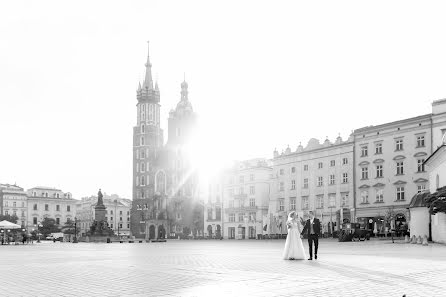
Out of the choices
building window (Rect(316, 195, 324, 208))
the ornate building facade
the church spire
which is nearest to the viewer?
the ornate building facade

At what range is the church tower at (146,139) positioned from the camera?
13425 cm

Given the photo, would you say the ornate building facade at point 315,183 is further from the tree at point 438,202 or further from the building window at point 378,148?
the tree at point 438,202

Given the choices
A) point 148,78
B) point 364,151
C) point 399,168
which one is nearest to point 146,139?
point 148,78

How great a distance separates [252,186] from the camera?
9400 cm

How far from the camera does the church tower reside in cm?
13425

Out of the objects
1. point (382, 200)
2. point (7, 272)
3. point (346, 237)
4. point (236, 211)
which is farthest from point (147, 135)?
point (7, 272)

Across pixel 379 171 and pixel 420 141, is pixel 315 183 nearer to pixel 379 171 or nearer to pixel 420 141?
pixel 379 171

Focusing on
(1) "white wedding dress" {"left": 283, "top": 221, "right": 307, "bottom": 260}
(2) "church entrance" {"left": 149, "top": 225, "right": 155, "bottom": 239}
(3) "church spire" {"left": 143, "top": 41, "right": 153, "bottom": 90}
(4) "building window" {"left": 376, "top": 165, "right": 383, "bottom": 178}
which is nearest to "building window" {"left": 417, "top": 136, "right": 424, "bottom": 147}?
(4) "building window" {"left": 376, "top": 165, "right": 383, "bottom": 178}

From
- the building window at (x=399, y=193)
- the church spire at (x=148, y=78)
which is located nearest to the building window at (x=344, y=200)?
the building window at (x=399, y=193)

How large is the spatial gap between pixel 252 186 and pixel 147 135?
49.8 m

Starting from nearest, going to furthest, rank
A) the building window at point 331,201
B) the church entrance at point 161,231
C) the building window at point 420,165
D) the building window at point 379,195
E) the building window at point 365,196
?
1. the building window at point 420,165
2. the building window at point 379,195
3. the building window at point 365,196
4. the building window at point 331,201
5. the church entrance at point 161,231

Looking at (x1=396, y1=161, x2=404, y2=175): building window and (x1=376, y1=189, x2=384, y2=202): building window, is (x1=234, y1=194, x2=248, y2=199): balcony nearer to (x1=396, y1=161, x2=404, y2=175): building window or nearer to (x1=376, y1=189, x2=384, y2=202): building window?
(x1=376, y1=189, x2=384, y2=202): building window

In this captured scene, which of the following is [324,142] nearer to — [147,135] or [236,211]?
[236,211]

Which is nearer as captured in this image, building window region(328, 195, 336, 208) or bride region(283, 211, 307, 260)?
bride region(283, 211, 307, 260)
